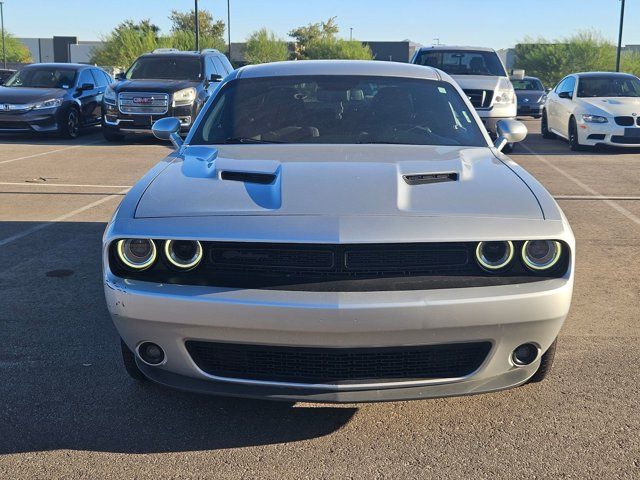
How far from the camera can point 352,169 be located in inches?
130

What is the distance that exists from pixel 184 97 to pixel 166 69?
4.82 feet

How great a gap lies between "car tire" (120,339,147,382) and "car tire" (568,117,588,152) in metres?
12.0

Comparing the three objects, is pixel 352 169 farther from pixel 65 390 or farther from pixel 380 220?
pixel 65 390

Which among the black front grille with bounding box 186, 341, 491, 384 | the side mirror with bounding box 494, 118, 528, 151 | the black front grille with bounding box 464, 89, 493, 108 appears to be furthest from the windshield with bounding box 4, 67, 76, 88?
the black front grille with bounding box 186, 341, 491, 384

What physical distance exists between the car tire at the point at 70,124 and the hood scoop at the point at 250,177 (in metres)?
12.9

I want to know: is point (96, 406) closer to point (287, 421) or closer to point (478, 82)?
point (287, 421)

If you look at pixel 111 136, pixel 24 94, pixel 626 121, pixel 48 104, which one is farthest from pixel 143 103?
pixel 626 121

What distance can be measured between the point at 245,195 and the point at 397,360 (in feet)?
2.98

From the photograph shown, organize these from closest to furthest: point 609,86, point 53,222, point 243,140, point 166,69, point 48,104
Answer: point 243,140
point 53,222
point 609,86
point 48,104
point 166,69

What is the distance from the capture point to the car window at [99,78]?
54.7 feet

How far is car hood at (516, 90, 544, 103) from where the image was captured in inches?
887

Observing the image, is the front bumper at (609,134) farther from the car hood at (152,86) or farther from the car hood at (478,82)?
the car hood at (152,86)

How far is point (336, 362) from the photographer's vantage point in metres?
2.81

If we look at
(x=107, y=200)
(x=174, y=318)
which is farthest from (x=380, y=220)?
(x=107, y=200)
